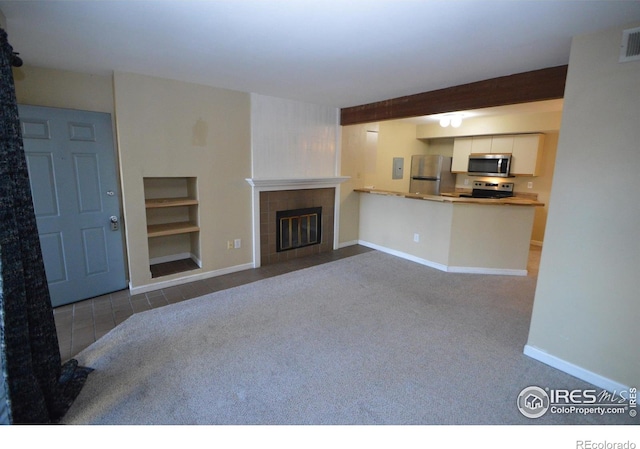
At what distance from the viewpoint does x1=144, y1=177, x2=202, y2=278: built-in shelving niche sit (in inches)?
147

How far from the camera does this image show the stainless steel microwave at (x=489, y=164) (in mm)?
→ 5570

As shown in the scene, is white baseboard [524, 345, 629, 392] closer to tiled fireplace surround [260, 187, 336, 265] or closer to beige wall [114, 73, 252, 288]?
tiled fireplace surround [260, 187, 336, 265]

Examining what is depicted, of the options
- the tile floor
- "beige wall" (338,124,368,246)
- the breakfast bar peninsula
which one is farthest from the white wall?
the breakfast bar peninsula

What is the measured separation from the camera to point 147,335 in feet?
8.54

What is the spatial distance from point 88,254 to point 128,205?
67 cm

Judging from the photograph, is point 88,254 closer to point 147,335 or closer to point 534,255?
point 147,335

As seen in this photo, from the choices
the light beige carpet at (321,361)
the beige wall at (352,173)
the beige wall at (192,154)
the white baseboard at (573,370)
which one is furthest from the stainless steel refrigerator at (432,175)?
the white baseboard at (573,370)

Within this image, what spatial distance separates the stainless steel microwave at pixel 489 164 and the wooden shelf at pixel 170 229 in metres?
5.25

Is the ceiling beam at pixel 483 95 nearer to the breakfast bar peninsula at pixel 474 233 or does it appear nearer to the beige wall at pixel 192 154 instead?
the breakfast bar peninsula at pixel 474 233

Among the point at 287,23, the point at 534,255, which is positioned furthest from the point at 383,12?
the point at 534,255

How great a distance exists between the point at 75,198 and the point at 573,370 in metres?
4.62

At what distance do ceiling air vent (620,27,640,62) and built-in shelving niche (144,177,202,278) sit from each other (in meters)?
3.89
